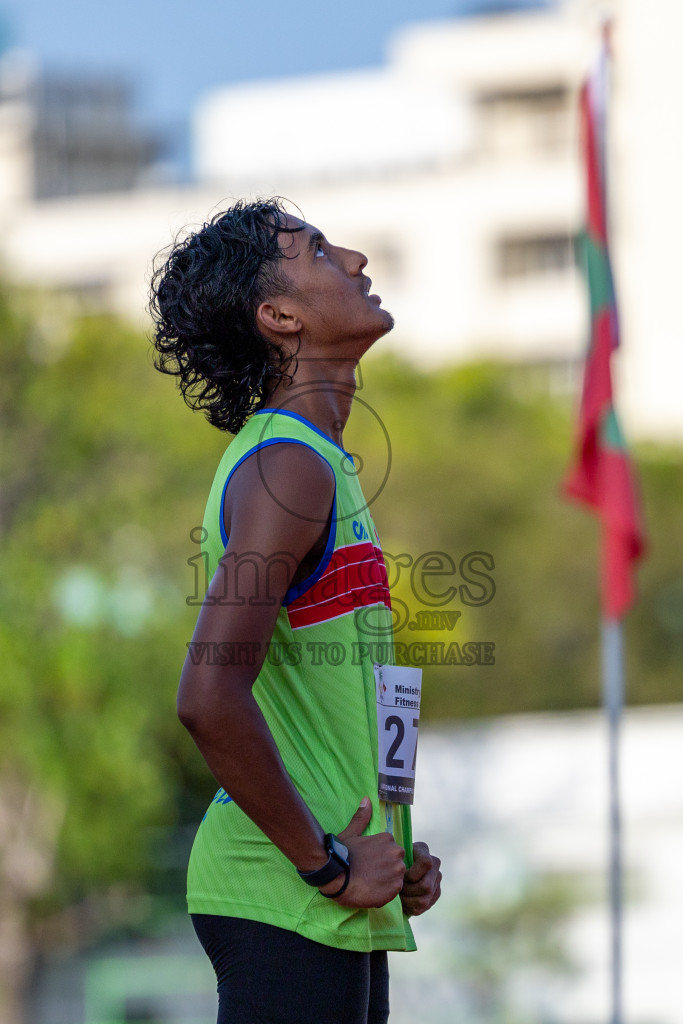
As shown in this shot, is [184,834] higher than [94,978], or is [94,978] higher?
[184,834]

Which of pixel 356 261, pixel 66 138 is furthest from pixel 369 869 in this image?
pixel 66 138

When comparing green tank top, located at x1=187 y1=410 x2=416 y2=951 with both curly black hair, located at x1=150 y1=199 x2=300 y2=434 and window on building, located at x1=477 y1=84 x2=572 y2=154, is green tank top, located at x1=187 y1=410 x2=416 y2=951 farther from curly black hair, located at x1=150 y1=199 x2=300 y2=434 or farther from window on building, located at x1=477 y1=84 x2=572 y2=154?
window on building, located at x1=477 y1=84 x2=572 y2=154

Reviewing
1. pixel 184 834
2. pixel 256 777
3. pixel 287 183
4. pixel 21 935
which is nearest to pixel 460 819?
pixel 184 834

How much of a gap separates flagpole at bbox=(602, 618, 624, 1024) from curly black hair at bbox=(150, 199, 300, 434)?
4093 mm

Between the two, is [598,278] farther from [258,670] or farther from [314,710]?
[258,670]

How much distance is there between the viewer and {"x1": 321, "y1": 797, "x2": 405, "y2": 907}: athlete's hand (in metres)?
1.62

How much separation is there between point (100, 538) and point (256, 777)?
1176 cm

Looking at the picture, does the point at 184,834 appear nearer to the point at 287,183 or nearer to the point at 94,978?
the point at 94,978

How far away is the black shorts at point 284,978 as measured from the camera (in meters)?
1.63

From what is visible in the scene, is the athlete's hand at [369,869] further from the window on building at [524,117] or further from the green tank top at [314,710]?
the window on building at [524,117]

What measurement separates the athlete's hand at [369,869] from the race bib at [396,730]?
0.35 ft

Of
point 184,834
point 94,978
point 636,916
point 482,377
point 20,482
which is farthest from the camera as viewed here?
point 482,377

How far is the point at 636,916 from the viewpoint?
30.4 ft

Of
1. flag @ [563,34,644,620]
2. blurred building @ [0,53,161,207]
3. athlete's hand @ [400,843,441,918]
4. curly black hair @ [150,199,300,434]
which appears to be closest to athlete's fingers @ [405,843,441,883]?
athlete's hand @ [400,843,441,918]
